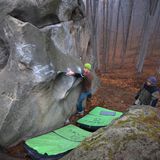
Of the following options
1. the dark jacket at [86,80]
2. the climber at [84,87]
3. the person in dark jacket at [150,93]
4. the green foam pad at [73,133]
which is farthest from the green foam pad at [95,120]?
the person in dark jacket at [150,93]

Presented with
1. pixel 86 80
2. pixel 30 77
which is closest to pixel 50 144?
pixel 30 77

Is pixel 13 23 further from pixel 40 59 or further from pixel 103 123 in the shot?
pixel 103 123

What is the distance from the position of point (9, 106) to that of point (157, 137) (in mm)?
3033

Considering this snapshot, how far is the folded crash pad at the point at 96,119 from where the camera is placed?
6232mm

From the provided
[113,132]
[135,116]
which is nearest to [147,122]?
[135,116]

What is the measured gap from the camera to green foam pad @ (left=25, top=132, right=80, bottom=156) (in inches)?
201

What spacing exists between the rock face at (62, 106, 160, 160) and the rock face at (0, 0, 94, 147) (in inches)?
87.0

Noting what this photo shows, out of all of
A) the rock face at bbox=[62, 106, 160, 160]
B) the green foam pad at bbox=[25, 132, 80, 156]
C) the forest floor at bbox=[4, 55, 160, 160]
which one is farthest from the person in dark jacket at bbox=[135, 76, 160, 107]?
the rock face at bbox=[62, 106, 160, 160]

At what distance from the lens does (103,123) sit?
6.25m

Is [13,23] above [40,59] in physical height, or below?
above

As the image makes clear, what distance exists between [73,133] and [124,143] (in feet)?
8.26

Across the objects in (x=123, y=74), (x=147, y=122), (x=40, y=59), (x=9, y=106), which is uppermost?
(x=40, y=59)

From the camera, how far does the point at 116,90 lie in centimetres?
920

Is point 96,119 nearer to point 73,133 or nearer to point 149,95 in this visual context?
point 73,133
